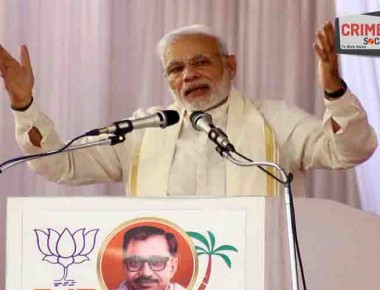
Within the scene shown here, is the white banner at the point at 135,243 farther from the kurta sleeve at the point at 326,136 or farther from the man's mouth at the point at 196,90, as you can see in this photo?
the man's mouth at the point at 196,90

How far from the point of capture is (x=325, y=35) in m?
1.68

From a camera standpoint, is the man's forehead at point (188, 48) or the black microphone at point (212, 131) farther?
the man's forehead at point (188, 48)

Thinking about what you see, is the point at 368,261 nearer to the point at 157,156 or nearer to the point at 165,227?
the point at 165,227

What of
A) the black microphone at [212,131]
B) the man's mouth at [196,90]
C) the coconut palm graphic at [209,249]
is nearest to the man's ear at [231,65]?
the man's mouth at [196,90]

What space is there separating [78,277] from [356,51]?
0.82m

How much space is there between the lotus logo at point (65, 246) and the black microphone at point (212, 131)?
11.5 inches

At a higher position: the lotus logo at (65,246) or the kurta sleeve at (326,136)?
the kurta sleeve at (326,136)

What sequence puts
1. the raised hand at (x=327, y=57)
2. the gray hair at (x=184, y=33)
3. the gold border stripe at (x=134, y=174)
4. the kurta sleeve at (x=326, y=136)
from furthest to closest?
the gray hair at (x=184, y=33), the gold border stripe at (x=134, y=174), the kurta sleeve at (x=326, y=136), the raised hand at (x=327, y=57)

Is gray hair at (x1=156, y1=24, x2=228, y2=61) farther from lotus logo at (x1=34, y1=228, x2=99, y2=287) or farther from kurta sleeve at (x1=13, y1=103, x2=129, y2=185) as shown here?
lotus logo at (x1=34, y1=228, x2=99, y2=287)

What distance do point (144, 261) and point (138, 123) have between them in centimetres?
33

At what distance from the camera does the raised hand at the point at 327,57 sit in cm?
168

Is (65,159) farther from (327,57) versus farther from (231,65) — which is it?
(327,57)

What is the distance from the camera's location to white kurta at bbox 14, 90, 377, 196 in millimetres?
2010

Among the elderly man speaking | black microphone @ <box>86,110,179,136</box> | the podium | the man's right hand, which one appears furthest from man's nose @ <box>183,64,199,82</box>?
the podium
